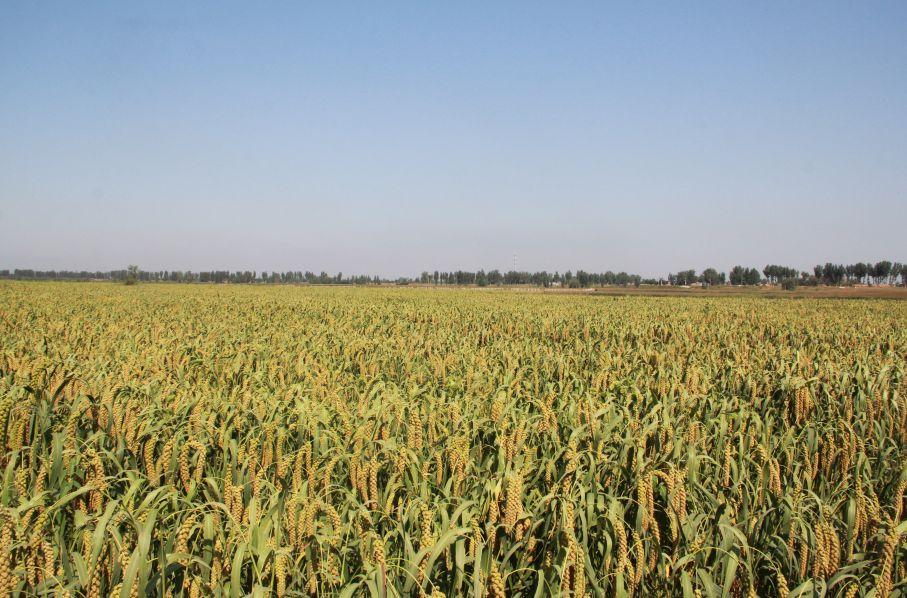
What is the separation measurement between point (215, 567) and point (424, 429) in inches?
115

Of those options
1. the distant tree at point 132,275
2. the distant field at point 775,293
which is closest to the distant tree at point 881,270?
the distant field at point 775,293

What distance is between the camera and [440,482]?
4.02m

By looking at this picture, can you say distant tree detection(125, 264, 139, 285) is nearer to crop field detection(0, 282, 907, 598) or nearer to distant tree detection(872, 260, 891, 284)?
crop field detection(0, 282, 907, 598)

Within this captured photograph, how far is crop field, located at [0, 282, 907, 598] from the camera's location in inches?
106

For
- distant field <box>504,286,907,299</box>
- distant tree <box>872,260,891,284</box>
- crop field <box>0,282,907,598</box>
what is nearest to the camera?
crop field <box>0,282,907,598</box>

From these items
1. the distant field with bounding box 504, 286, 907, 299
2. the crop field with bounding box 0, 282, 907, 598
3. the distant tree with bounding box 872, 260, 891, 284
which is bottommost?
the crop field with bounding box 0, 282, 907, 598

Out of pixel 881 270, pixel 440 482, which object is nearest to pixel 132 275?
pixel 440 482

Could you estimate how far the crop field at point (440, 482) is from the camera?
8.80 feet

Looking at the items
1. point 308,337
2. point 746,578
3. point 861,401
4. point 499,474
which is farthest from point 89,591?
point 308,337

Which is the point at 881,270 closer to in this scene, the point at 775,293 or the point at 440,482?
the point at 775,293

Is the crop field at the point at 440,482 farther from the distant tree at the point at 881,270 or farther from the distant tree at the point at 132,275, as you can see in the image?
the distant tree at the point at 881,270

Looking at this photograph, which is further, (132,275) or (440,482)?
(132,275)

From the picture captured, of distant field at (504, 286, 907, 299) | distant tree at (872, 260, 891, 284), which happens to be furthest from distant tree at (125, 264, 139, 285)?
distant tree at (872, 260, 891, 284)

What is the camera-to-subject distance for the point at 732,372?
8523 mm
